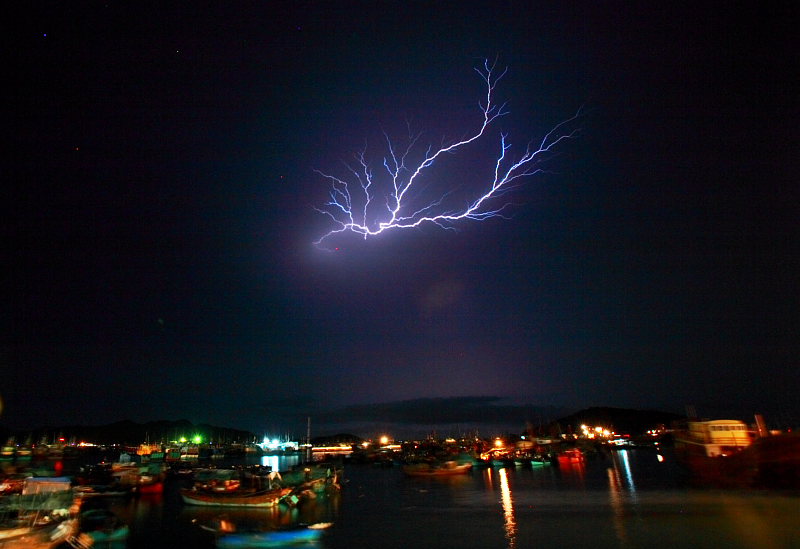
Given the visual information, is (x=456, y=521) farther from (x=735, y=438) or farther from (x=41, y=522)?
(x=735, y=438)

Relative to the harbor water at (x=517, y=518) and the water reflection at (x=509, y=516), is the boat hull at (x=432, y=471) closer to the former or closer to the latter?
the water reflection at (x=509, y=516)

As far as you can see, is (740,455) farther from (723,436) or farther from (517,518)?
(517,518)

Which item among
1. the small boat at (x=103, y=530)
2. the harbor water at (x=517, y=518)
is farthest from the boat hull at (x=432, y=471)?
the small boat at (x=103, y=530)

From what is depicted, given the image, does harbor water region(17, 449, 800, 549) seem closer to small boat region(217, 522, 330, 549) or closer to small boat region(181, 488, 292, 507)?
small boat region(181, 488, 292, 507)

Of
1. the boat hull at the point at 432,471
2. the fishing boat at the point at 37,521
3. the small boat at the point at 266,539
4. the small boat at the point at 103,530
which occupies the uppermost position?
the fishing boat at the point at 37,521

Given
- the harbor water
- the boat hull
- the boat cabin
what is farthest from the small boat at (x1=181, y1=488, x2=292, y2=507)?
the boat cabin

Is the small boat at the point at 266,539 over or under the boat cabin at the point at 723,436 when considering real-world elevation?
under
